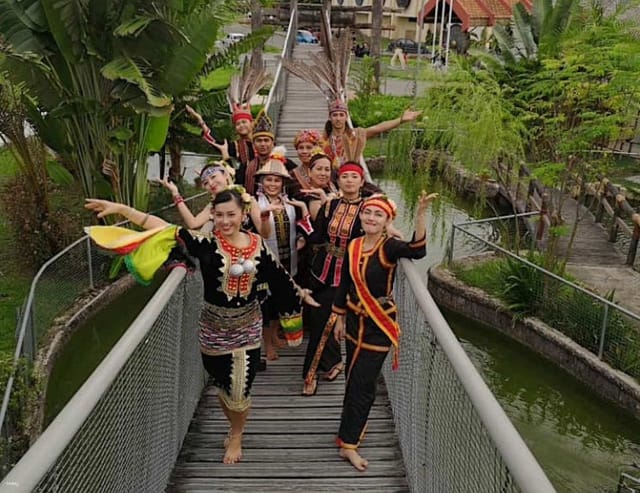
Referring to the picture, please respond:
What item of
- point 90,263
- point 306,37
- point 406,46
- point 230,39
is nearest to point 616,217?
point 90,263

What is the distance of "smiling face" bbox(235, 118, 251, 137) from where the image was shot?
6820 millimetres

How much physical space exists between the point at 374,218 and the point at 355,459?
1.31m

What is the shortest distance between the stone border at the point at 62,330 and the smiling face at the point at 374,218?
380cm

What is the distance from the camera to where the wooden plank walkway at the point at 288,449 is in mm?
4055

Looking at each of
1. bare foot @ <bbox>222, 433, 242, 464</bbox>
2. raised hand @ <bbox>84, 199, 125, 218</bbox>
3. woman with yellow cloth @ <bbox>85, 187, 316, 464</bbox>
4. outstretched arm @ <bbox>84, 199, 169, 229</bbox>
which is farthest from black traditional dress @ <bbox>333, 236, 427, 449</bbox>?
raised hand @ <bbox>84, 199, 125, 218</bbox>

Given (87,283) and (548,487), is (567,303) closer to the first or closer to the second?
(87,283)

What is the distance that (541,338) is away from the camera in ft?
30.7

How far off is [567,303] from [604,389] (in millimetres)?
1271

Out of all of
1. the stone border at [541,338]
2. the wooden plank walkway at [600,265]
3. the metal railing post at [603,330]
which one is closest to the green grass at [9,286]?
the stone border at [541,338]

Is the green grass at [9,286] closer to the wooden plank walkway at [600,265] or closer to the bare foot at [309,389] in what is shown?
the bare foot at [309,389]

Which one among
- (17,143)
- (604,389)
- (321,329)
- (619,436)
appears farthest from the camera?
(17,143)

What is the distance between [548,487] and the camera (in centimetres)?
202

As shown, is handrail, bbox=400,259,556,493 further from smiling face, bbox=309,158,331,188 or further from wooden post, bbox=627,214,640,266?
wooden post, bbox=627,214,640,266

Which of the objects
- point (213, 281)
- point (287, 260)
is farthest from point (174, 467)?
point (287, 260)
